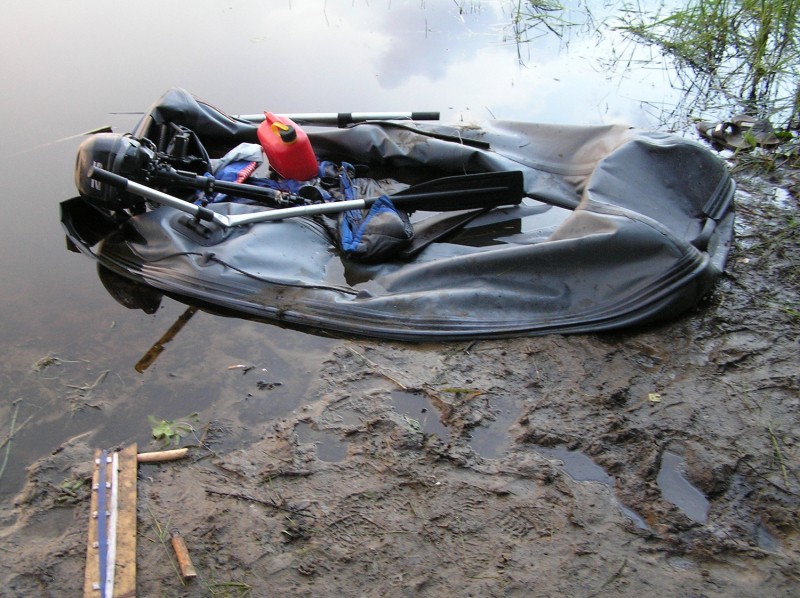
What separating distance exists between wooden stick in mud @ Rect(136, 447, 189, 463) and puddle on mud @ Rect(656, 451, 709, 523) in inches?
74.3

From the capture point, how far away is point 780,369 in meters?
3.24

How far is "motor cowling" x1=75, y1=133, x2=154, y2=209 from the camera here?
3631 millimetres

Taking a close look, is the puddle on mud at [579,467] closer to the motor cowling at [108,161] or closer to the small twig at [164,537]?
the small twig at [164,537]

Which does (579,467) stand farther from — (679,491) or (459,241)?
(459,241)

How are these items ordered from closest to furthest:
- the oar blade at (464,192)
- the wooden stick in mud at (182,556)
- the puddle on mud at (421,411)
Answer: the wooden stick in mud at (182,556), the puddle on mud at (421,411), the oar blade at (464,192)

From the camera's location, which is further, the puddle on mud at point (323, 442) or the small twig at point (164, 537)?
the puddle on mud at point (323, 442)

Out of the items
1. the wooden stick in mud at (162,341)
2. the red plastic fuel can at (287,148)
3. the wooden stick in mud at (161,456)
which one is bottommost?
the wooden stick in mud at (161,456)

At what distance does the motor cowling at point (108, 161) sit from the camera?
143 inches

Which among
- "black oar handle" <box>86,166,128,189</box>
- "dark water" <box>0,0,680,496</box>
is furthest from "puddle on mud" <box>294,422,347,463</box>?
"black oar handle" <box>86,166,128,189</box>

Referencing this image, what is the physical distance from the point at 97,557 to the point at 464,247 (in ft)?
7.92

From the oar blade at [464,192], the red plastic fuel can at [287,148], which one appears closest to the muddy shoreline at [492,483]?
the oar blade at [464,192]

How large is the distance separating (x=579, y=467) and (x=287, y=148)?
2.48 metres

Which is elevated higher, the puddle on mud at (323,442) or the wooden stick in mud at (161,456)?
the wooden stick in mud at (161,456)

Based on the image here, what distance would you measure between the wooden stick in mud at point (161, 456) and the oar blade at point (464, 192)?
1901mm
